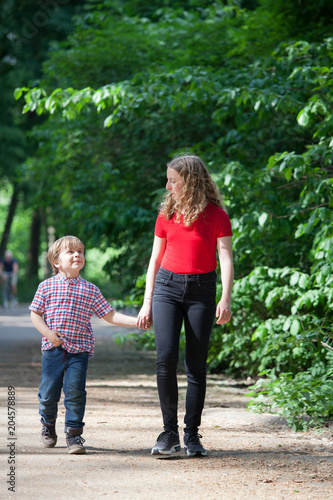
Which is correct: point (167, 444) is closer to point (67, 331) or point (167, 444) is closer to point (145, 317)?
point (145, 317)

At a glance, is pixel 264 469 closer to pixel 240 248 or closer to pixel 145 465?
pixel 145 465

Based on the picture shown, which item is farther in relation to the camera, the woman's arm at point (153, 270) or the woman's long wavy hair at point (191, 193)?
Result: the woman's arm at point (153, 270)

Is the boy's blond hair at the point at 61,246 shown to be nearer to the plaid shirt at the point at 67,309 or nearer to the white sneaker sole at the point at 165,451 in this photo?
the plaid shirt at the point at 67,309

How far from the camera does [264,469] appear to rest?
4.27 metres

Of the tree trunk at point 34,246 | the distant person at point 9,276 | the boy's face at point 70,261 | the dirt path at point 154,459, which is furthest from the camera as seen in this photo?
the tree trunk at point 34,246


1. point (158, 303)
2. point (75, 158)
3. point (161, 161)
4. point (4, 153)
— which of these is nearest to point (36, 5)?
point (4, 153)

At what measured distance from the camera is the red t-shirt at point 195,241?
4484mm

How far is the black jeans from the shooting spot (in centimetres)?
449

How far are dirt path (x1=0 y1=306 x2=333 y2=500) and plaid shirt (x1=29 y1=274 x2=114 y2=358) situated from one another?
71 centimetres

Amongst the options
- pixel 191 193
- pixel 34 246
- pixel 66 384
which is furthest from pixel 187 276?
pixel 34 246

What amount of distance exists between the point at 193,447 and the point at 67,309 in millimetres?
1183

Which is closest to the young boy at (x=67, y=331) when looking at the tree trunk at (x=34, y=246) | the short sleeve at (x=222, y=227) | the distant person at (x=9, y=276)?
the short sleeve at (x=222, y=227)

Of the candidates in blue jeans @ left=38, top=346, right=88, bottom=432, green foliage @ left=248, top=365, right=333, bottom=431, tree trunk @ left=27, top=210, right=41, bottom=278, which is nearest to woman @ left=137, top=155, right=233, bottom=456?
blue jeans @ left=38, top=346, right=88, bottom=432

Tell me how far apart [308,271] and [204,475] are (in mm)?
4251
